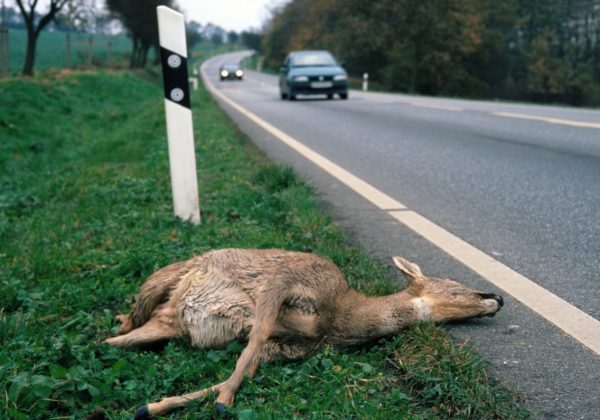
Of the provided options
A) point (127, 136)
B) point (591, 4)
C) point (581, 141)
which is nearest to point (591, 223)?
point (581, 141)

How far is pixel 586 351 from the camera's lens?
2.59m

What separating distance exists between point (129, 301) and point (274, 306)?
44.1 inches

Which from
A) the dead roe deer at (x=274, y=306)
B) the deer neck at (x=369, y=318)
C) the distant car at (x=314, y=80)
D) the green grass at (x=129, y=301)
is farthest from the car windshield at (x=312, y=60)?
the deer neck at (x=369, y=318)

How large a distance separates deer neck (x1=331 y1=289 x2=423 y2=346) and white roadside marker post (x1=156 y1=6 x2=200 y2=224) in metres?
2.16

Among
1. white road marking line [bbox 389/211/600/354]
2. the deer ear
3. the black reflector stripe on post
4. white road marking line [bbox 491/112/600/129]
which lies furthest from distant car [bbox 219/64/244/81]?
the deer ear

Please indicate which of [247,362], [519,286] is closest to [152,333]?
[247,362]

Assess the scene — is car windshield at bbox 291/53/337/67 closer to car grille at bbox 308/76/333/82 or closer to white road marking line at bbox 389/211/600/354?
car grille at bbox 308/76/333/82

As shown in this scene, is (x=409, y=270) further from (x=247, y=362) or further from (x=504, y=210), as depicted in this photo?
(x=504, y=210)

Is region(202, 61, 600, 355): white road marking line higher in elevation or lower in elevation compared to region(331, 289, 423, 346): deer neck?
lower

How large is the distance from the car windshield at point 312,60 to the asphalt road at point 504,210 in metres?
12.1

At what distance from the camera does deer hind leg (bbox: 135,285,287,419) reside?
2.21 metres

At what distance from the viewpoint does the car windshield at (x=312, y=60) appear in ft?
79.3

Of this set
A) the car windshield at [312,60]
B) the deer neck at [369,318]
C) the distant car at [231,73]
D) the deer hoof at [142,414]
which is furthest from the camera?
the distant car at [231,73]

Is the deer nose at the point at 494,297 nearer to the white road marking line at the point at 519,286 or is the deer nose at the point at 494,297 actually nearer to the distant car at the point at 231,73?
the white road marking line at the point at 519,286
